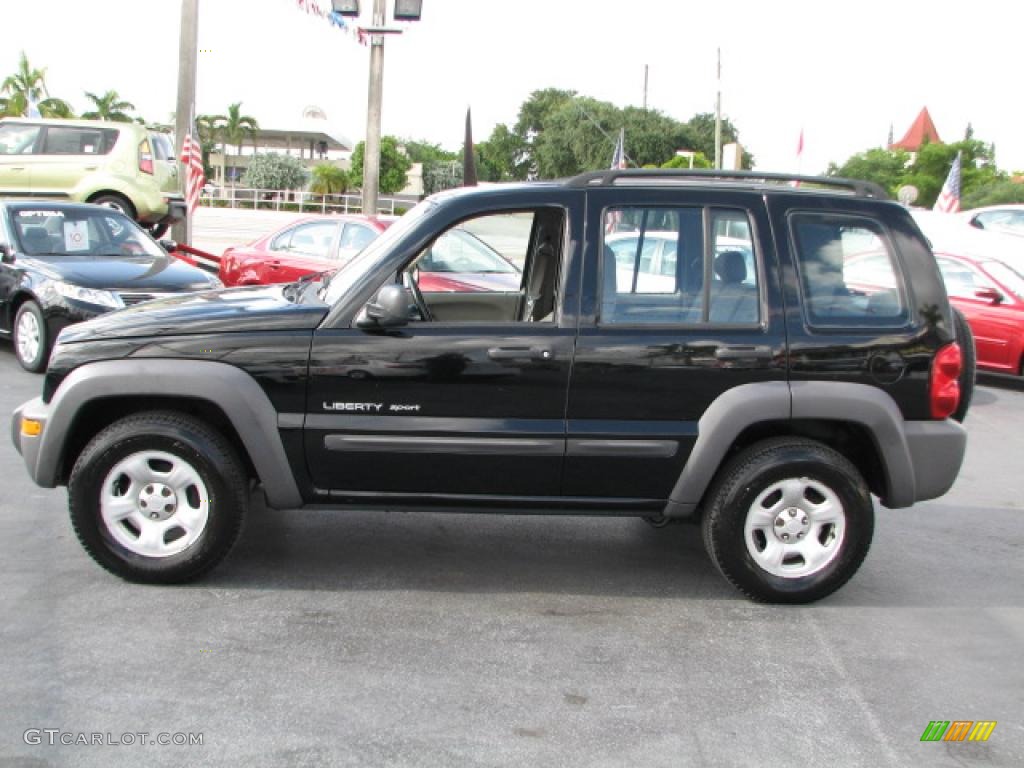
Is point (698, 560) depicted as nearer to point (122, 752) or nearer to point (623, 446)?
point (623, 446)

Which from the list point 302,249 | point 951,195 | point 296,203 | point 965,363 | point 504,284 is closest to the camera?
point 965,363

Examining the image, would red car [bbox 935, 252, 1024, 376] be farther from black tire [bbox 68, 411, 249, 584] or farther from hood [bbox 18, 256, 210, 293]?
black tire [bbox 68, 411, 249, 584]

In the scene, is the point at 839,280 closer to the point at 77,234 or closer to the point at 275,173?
the point at 77,234

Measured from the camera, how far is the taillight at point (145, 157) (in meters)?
18.9

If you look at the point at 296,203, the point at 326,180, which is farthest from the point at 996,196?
the point at 326,180

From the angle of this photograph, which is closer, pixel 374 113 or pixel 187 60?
pixel 374 113

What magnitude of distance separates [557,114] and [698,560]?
70.7m

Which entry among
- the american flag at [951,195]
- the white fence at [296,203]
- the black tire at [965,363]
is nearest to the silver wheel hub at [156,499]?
the black tire at [965,363]

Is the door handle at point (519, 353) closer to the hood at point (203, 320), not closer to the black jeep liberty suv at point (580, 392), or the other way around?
the black jeep liberty suv at point (580, 392)

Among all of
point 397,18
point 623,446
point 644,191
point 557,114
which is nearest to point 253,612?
point 623,446

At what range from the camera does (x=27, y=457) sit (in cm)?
492

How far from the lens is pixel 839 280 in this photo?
4984mm

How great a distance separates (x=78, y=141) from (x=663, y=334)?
650 inches

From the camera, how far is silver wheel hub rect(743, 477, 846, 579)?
4926mm
